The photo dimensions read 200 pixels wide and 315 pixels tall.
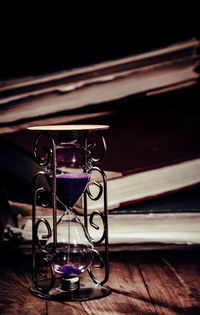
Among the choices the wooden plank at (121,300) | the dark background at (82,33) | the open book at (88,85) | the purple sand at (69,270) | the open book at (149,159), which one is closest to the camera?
the wooden plank at (121,300)

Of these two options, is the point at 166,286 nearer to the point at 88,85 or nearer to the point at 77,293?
the point at 77,293

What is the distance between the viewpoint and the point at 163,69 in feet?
5.26

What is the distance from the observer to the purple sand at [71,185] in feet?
3.13

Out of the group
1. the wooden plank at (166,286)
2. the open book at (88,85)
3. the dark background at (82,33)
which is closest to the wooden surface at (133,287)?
the wooden plank at (166,286)

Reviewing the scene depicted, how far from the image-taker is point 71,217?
41.1 inches

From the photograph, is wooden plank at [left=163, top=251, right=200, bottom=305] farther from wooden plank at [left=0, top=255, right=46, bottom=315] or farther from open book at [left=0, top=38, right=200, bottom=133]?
open book at [left=0, top=38, right=200, bottom=133]

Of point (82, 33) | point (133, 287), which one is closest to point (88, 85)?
point (82, 33)

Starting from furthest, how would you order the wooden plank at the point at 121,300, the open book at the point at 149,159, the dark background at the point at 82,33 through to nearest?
the dark background at the point at 82,33 → the open book at the point at 149,159 → the wooden plank at the point at 121,300

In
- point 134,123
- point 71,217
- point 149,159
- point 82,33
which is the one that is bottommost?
point 71,217

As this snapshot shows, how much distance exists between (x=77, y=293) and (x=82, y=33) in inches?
41.4

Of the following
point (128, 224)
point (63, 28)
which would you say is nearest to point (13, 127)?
point (63, 28)

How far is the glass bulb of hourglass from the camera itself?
0.96 metres

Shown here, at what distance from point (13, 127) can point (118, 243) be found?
0.54 metres

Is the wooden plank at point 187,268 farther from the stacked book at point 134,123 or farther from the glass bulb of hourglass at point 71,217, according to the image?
the glass bulb of hourglass at point 71,217
